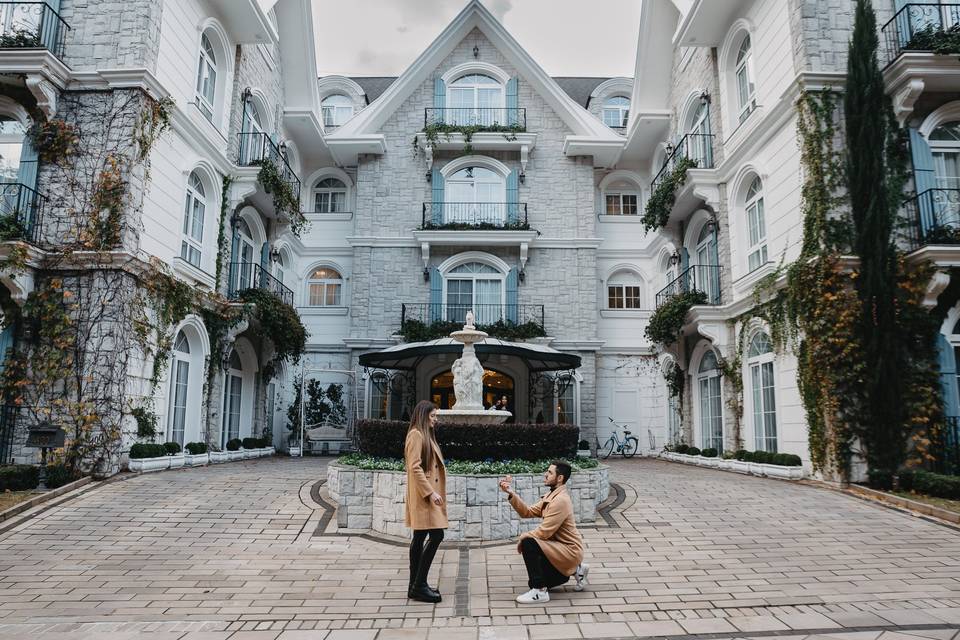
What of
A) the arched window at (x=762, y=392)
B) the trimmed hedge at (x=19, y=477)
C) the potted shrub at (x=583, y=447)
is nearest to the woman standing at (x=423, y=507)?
the trimmed hedge at (x=19, y=477)

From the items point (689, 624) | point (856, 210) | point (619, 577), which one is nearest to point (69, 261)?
point (619, 577)

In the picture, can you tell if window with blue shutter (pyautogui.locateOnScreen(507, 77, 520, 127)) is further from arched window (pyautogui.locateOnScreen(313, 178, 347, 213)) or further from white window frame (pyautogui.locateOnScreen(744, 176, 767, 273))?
white window frame (pyautogui.locateOnScreen(744, 176, 767, 273))

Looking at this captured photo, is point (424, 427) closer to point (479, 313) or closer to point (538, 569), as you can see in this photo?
point (538, 569)

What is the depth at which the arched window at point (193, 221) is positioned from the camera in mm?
14326

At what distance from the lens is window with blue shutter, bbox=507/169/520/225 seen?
816 inches

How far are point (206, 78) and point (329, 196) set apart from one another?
294 inches

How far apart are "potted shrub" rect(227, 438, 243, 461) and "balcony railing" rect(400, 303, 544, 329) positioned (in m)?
6.12

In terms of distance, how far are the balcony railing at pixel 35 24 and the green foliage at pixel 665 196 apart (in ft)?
46.8

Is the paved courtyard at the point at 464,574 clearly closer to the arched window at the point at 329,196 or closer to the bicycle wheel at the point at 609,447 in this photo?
the bicycle wheel at the point at 609,447

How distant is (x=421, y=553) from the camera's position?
5535 millimetres

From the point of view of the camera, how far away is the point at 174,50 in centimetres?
1353

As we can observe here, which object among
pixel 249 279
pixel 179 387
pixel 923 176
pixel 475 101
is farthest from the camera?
pixel 475 101

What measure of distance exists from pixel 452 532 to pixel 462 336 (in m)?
4.10

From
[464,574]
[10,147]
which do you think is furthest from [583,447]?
[10,147]
